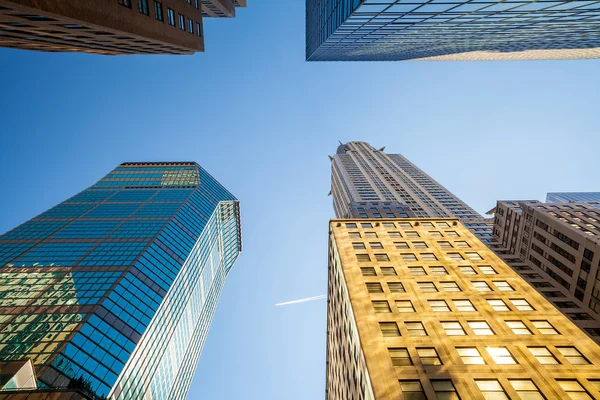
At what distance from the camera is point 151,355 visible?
49.1 metres

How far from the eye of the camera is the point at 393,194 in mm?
95688

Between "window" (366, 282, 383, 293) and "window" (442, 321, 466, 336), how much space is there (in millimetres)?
6729

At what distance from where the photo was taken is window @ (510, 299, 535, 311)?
28.5 meters

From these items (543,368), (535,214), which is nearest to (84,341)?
(543,368)

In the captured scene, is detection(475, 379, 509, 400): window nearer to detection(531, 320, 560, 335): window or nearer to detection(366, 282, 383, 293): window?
detection(531, 320, 560, 335): window

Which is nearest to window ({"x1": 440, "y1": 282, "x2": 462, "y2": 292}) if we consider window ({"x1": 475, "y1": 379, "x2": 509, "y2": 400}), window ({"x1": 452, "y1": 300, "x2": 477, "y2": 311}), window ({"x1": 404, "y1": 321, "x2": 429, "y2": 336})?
window ({"x1": 452, "y1": 300, "x2": 477, "y2": 311})

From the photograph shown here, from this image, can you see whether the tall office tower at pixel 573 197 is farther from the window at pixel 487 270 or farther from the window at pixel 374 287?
the window at pixel 374 287

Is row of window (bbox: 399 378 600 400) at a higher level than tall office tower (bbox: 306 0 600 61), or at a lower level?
lower

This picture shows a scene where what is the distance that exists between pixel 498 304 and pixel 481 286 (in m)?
2.69

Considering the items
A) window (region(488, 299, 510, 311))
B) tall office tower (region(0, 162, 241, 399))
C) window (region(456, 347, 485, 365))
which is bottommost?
tall office tower (region(0, 162, 241, 399))

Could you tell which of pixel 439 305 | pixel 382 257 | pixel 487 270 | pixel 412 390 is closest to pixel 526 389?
pixel 412 390

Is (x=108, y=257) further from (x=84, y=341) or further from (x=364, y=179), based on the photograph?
(x=364, y=179)

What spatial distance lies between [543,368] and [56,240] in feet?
267

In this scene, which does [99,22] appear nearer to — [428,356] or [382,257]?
[428,356]
